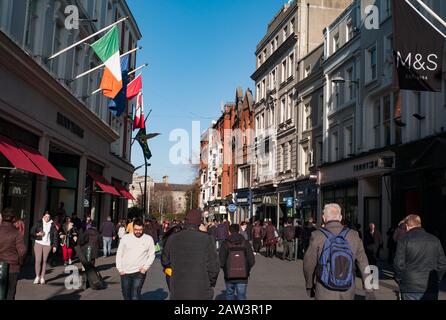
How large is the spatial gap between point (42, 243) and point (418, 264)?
10.2m

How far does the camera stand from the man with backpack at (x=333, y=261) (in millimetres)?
5871

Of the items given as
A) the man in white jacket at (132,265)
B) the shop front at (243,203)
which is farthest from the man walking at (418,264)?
the shop front at (243,203)

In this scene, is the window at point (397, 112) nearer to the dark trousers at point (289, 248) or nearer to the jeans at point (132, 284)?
the dark trousers at point (289, 248)

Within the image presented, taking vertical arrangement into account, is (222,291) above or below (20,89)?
below

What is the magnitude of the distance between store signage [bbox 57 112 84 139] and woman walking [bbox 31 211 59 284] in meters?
8.13

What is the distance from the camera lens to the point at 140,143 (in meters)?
44.6

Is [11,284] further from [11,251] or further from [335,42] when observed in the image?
[335,42]

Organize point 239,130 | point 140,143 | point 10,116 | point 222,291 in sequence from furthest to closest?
point 239,130 → point 140,143 → point 10,116 → point 222,291

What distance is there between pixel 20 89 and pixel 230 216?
48.5 m

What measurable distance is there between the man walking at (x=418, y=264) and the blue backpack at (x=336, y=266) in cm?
239

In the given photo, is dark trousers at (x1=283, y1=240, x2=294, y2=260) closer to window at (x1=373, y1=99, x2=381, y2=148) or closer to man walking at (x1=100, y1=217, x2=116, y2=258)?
window at (x1=373, y1=99, x2=381, y2=148)

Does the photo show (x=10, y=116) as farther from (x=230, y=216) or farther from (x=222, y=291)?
(x=230, y=216)

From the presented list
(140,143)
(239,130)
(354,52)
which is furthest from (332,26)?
(239,130)

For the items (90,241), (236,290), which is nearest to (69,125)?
(90,241)
